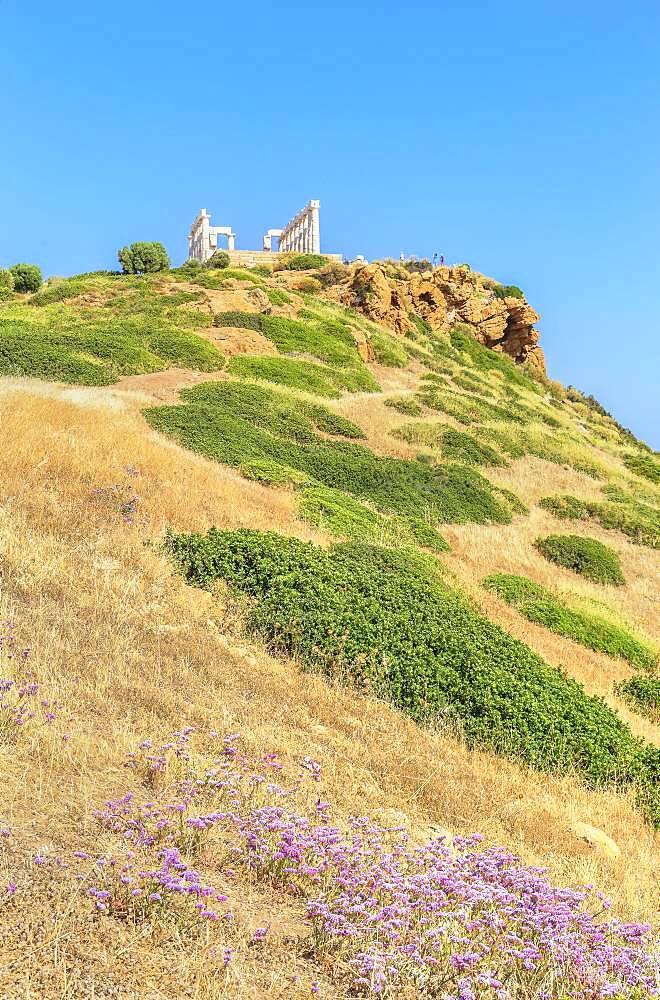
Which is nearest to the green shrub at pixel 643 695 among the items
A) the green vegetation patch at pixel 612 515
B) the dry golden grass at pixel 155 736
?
the dry golden grass at pixel 155 736

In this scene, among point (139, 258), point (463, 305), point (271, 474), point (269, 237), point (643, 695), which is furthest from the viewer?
point (269, 237)

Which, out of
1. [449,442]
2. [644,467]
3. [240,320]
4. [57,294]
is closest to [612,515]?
[449,442]

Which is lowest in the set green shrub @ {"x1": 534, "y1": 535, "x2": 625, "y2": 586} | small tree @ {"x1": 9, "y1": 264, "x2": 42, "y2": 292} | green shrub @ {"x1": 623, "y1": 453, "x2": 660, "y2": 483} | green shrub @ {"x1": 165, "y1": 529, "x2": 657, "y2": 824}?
green shrub @ {"x1": 165, "y1": 529, "x2": 657, "y2": 824}

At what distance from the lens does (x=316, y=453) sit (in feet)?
67.6

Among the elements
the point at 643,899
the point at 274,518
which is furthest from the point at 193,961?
the point at 274,518

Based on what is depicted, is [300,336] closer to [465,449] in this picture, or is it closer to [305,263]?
[465,449]

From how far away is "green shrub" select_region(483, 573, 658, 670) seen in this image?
539 inches

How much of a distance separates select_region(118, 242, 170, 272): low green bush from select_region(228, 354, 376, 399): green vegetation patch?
21034 millimetres

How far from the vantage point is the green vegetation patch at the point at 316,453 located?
61.1 feet

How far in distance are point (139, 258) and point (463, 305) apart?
26657mm

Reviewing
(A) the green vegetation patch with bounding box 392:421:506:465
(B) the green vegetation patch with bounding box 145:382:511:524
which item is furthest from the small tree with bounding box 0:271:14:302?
(A) the green vegetation patch with bounding box 392:421:506:465

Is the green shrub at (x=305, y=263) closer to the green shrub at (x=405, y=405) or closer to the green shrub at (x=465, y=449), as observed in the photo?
the green shrub at (x=405, y=405)

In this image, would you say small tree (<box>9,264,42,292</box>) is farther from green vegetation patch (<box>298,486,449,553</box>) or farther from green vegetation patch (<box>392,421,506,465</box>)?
green vegetation patch (<box>298,486,449,553</box>)

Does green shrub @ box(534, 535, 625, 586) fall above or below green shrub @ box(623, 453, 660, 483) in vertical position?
below
